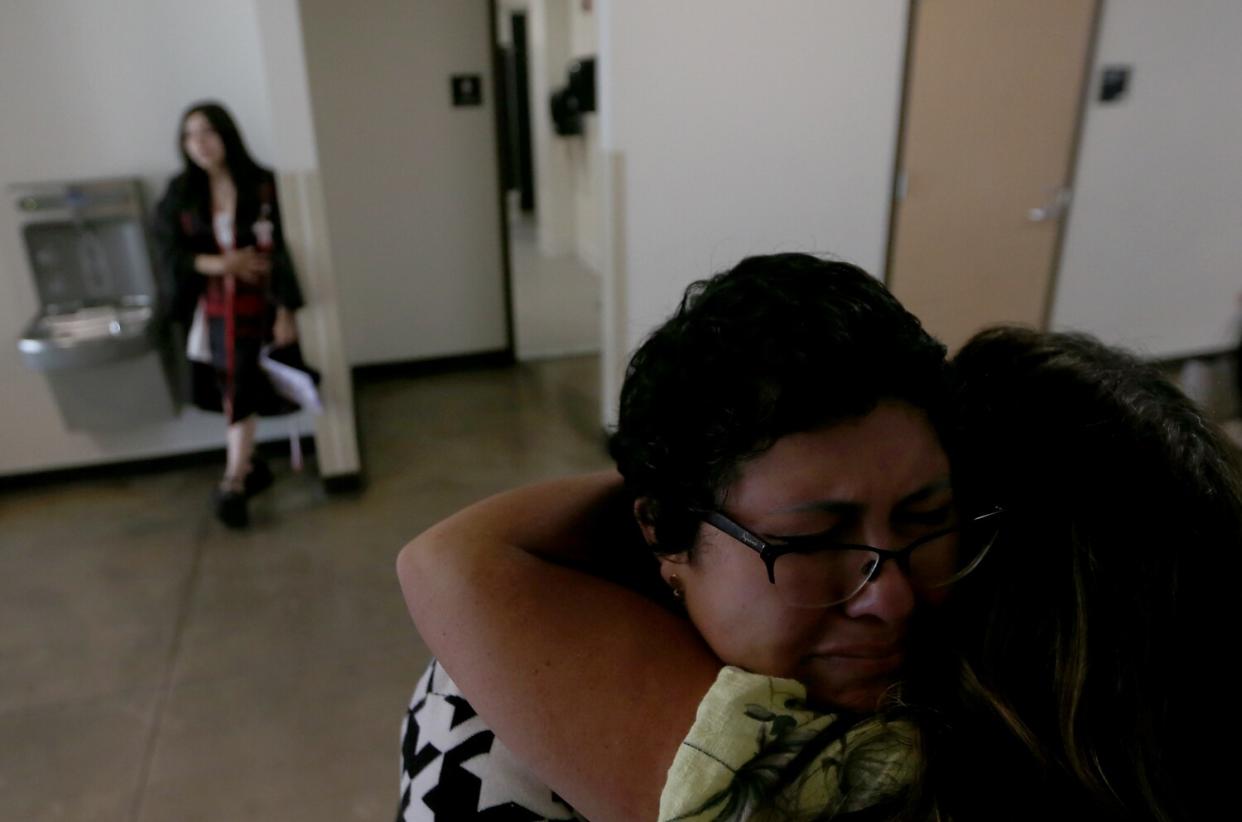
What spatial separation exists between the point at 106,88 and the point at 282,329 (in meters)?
1.00

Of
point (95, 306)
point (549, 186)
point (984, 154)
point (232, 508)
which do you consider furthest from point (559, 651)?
point (549, 186)

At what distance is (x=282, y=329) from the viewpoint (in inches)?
121

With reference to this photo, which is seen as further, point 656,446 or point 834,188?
point 834,188

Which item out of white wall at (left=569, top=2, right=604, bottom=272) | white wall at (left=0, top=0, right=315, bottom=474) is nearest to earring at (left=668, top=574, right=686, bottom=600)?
white wall at (left=0, top=0, right=315, bottom=474)

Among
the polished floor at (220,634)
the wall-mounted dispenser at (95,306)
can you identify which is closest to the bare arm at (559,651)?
the polished floor at (220,634)

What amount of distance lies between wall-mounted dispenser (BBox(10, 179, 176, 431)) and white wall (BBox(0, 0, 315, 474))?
0.08m

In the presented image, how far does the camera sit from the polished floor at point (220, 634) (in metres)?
2.08

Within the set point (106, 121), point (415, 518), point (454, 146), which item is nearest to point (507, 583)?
point (415, 518)

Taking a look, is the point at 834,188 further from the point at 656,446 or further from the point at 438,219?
the point at 656,446

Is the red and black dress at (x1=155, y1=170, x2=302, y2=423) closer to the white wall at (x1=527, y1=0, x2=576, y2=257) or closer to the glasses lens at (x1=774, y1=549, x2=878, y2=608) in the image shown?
the glasses lens at (x1=774, y1=549, x2=878, y2=608)

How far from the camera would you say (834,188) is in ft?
11.6

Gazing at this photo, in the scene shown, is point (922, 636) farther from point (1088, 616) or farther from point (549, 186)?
point (549, 186)

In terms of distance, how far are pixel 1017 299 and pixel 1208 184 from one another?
110 centimetres

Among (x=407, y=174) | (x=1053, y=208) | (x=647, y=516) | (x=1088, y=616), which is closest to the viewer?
(x=1088, y=616)
